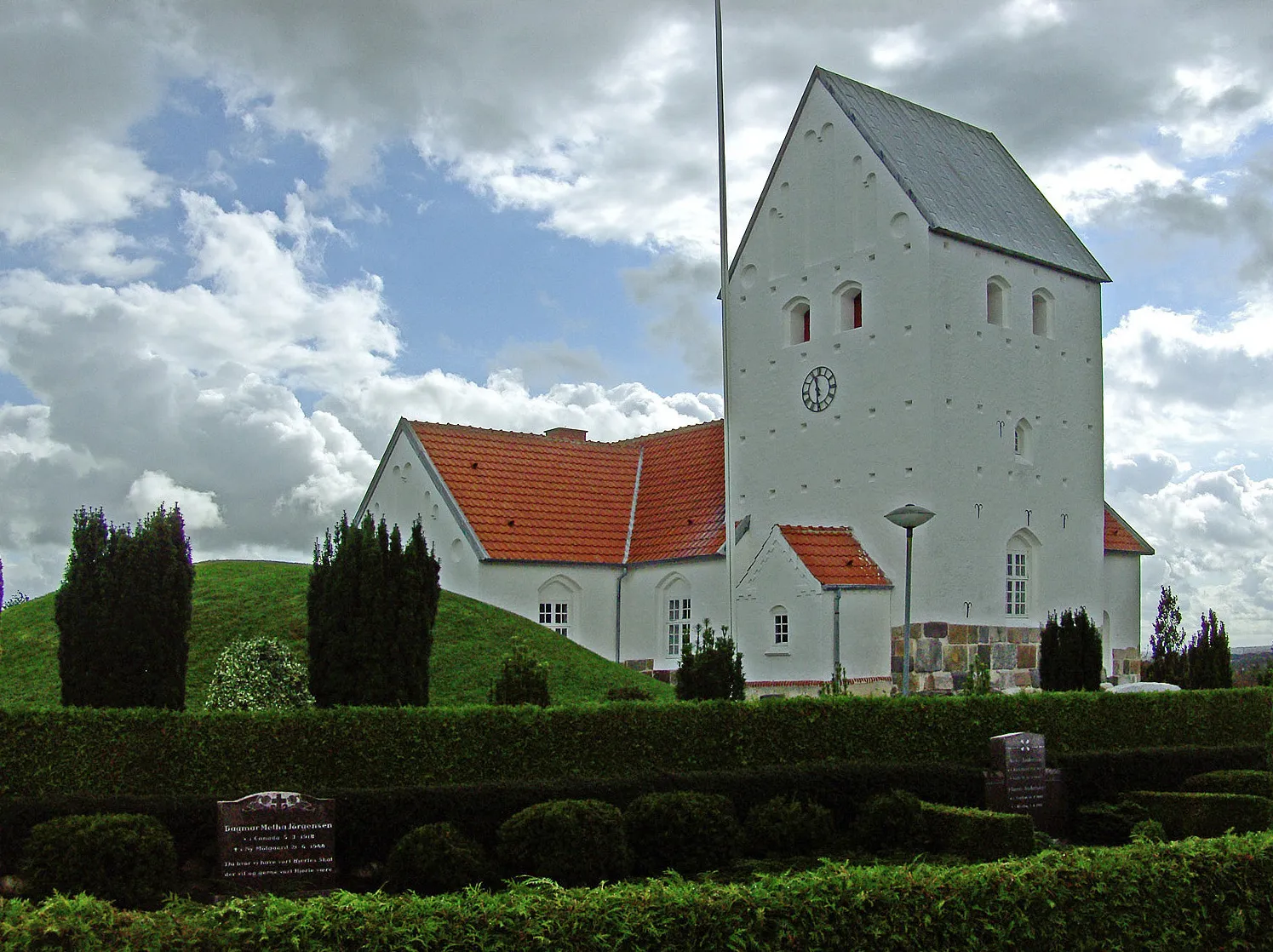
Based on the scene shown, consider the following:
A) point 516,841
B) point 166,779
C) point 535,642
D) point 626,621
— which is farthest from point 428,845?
point 626,621

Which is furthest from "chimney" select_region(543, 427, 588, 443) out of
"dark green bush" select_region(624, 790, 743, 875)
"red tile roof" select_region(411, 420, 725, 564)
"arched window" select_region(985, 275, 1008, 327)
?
"dark green bush" select_region(624, 790, 743, 875)

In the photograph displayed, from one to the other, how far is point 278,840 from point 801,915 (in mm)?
6509

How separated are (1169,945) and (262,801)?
8575mm

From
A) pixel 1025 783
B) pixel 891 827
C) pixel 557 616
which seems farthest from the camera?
pixel 557 616

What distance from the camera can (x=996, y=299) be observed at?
106 feet

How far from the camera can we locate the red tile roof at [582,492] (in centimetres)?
3406

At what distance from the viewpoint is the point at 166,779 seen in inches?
618

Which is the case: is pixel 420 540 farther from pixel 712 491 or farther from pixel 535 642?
pixel 712 491

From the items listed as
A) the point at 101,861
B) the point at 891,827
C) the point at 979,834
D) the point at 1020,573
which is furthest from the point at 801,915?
the point at 1020,573

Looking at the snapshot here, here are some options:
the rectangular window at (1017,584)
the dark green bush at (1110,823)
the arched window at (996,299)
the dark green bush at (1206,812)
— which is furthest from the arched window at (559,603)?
the dark green bush at (1206,812)

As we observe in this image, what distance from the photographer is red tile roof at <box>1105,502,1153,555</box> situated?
35.7 meters

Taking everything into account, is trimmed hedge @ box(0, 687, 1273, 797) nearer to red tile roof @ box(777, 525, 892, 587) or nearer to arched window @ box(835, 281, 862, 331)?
red tile roof @ box(777, 525, 892, 587)

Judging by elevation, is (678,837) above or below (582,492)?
below

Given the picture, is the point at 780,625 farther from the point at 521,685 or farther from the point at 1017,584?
the point at 521,685
